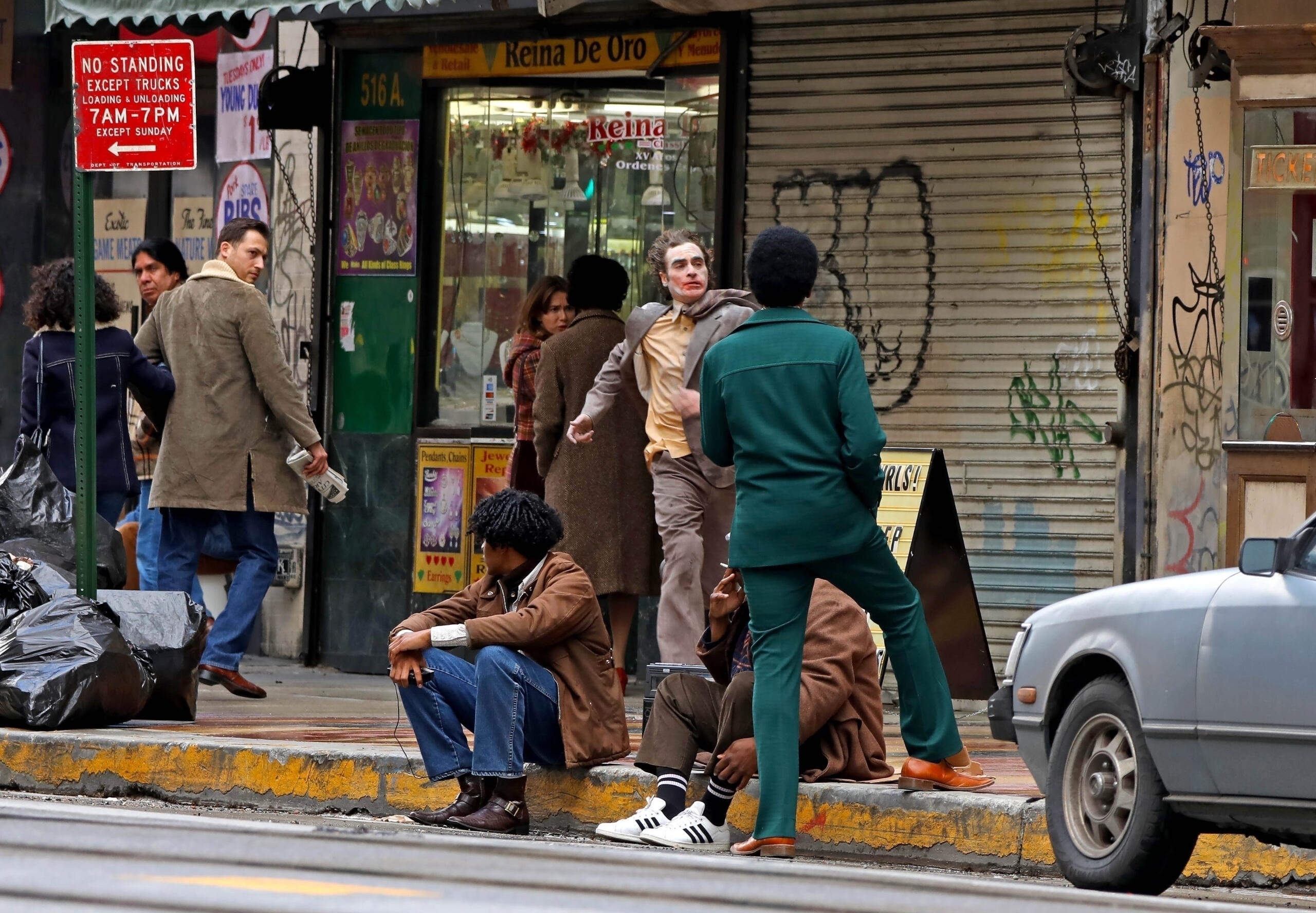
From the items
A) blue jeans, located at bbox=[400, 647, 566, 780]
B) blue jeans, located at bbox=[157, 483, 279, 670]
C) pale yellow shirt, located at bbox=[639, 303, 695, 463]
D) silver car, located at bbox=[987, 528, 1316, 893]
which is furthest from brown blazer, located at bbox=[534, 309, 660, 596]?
Result: silver car, located at bbox=[987, 528, 1316, 893]

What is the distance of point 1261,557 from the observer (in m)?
5.43

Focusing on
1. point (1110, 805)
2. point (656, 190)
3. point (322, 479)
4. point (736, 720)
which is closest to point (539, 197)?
point (656, 190)

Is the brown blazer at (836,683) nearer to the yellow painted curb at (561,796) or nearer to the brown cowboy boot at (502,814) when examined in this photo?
the yellow painted curb at (561,796)

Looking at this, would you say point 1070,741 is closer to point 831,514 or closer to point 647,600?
point 831,514

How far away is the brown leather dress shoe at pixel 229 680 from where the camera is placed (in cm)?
986

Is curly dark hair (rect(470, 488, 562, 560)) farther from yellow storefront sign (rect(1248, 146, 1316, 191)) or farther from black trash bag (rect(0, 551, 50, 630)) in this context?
yellow storefront sign (rect(1248, 146, 1316, 191))

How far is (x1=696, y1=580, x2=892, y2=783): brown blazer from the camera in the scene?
6.53 m

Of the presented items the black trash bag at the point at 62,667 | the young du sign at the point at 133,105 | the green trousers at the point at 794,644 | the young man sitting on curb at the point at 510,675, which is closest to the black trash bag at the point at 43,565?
the black trash bag at the point at 62,667

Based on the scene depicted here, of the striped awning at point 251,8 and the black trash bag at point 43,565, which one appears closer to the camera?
the black trash bag at point 43,565

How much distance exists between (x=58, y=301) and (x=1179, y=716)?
5865mm

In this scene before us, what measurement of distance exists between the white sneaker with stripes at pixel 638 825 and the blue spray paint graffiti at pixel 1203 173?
4258mm

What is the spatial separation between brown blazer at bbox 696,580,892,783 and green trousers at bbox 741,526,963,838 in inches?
6.3

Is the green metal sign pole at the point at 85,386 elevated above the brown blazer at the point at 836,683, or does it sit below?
above

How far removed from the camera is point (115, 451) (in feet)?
31.9
